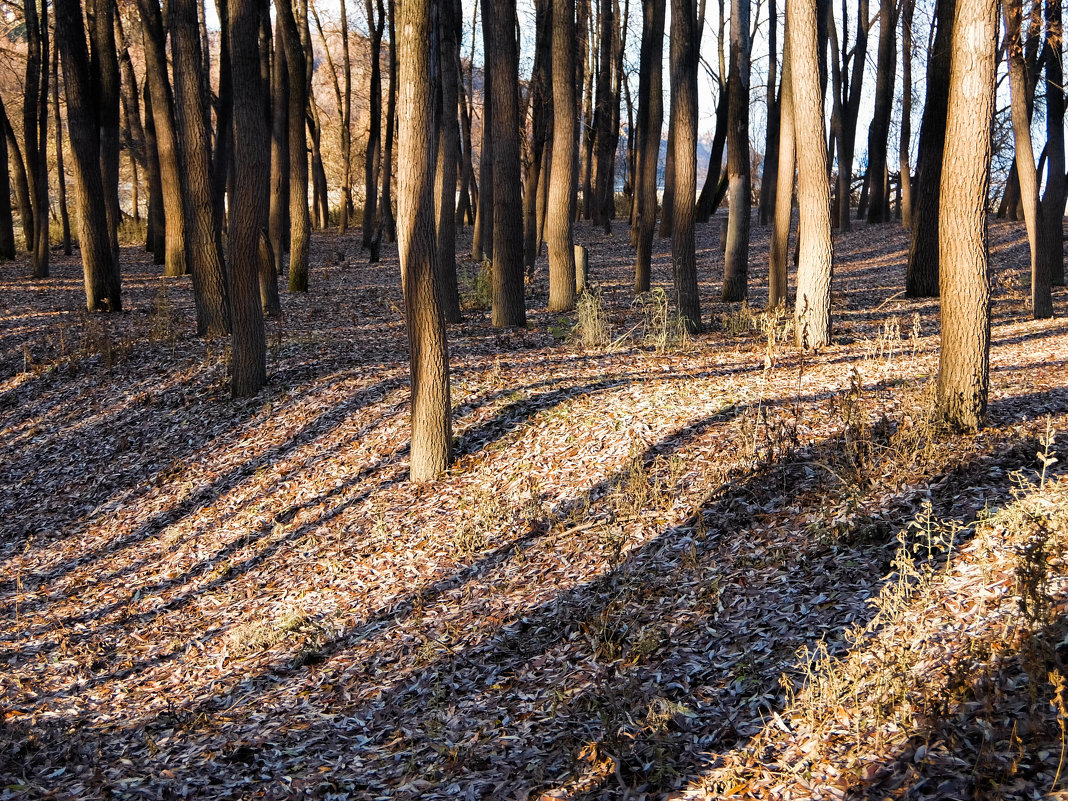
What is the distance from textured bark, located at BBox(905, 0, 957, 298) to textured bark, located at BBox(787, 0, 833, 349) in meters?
4.32

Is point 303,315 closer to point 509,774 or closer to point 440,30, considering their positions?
point 440,30

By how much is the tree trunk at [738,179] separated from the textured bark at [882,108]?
30.2 ft

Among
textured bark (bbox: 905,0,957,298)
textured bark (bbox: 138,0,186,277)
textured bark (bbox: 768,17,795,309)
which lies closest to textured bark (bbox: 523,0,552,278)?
textured bark (bbox: 768,17,795,309)

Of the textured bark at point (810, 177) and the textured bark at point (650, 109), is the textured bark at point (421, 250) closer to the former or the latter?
the textured bark at point (810, 177)

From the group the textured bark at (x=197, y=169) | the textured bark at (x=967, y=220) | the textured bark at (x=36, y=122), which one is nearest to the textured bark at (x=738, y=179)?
the textured bark at (x=967, y=220)

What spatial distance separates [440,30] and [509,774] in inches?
482

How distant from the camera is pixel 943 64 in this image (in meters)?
12.9

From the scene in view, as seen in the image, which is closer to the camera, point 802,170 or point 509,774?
point 509,774

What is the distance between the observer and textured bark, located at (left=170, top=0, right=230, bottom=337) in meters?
10.9

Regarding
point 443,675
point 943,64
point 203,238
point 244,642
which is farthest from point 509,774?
point 943,64

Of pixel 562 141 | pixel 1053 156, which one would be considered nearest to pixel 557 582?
pixel 562 141

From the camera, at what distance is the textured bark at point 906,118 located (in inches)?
918

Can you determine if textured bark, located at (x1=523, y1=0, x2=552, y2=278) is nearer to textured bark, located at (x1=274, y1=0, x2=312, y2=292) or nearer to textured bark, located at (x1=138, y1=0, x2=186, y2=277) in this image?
textured bark, located at (x1=274, y1=0, x2=312, y2=292)

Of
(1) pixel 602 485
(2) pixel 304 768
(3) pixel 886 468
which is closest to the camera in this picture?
(2) pixel 304 768
